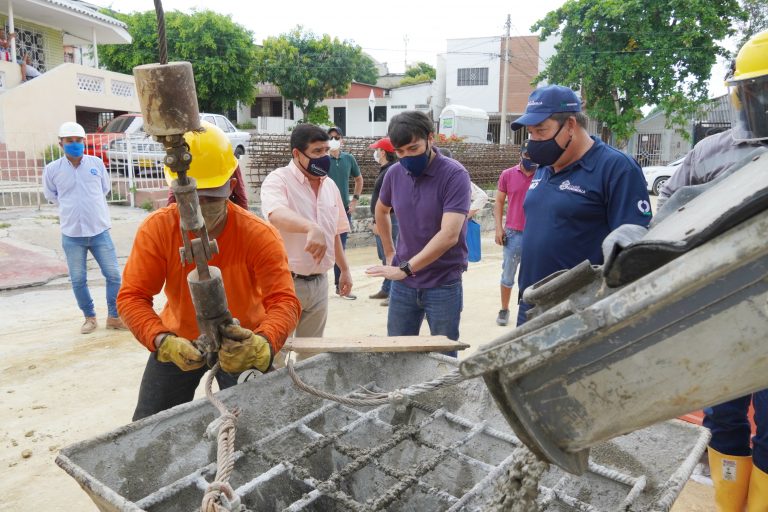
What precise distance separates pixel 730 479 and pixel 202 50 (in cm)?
2662

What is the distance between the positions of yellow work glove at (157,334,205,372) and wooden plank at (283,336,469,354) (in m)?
0.57

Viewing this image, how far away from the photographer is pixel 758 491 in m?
2.45

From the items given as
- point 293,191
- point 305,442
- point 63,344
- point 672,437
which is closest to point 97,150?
point 63,344

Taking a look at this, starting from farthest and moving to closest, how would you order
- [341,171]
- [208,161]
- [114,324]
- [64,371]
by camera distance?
[341,171] < [114,324] < [64,371] < [208,161]

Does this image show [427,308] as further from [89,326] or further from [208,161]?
[89,326]

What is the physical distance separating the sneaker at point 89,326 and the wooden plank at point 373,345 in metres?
3.35

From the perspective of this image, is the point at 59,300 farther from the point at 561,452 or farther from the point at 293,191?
the point at 561,452

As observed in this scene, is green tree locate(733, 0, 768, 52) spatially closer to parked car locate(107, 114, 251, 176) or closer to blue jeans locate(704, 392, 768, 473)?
parked car locate(107, 114, 251, 176)

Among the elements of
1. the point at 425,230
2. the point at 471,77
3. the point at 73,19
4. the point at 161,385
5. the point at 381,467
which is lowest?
the point at 381,467

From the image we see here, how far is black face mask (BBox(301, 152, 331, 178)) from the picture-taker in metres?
3.62

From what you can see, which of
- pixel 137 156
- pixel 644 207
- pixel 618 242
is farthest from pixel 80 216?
pixel 137 156

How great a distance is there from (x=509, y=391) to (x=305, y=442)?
151 cm

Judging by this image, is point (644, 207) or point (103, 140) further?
point (103, 140)

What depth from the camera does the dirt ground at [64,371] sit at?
3.06 metres
